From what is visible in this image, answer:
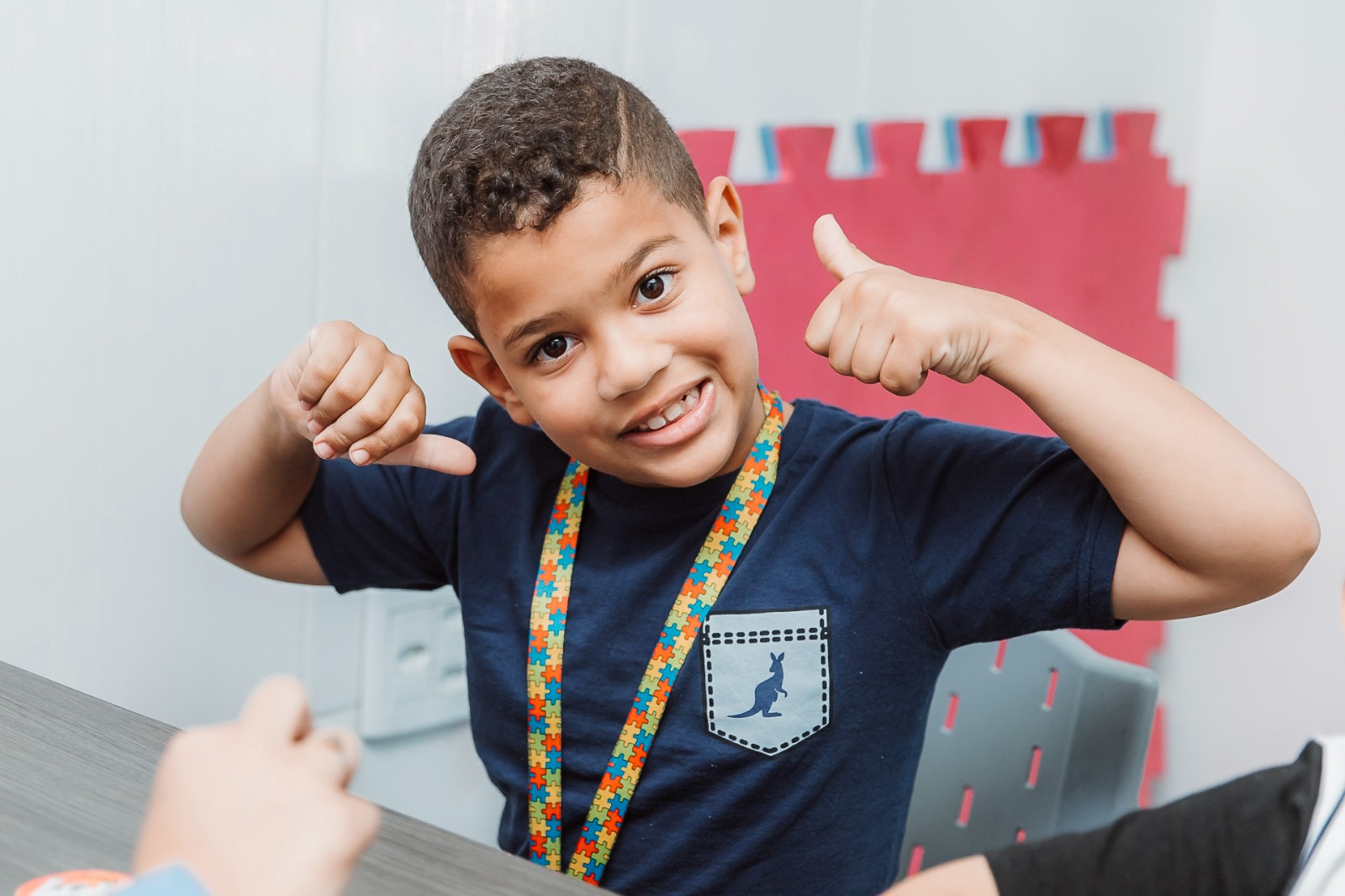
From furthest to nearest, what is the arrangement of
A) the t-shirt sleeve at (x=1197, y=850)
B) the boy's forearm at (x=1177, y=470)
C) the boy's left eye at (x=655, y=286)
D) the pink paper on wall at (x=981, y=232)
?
the pink paper on wall at (x=981, y=232)
the boy's left eye at (x=655, y=286)
the boy's forearm at (x=1177, y=470)
the t-shirt sleeve at (x=1197, y=850)

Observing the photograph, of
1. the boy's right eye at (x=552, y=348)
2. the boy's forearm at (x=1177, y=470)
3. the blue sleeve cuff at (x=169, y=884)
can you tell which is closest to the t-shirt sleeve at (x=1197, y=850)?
the boy's forearm at (x=1177, y=470)

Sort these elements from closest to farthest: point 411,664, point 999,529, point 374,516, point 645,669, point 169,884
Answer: point 169,884
point 999,529
point 645,669
point 374,516
point 411,664

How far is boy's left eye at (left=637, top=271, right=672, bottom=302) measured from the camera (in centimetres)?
85

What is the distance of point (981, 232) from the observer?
1.60 m

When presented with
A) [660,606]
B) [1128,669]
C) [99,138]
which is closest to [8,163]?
[99,138]

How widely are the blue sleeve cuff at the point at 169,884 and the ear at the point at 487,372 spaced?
1.76 feet

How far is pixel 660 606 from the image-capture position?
3.10 ft

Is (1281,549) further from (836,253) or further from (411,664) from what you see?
(411,664)

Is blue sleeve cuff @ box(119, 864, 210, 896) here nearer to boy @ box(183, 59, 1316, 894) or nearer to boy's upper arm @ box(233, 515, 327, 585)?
boy @ box(183, 59, 1316, 894)

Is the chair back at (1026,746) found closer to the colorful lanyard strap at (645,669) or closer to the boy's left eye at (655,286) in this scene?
the colorful lanyard strap at (645,669)

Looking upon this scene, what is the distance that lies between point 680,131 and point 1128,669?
0.66 meters

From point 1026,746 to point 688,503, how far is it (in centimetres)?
36

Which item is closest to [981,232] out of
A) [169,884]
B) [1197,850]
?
[1197,850]

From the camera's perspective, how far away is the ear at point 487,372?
0.93 m
